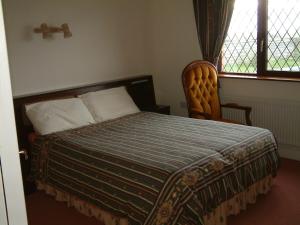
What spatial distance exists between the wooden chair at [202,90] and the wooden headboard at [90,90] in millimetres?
742

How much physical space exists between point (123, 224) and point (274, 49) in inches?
98.1

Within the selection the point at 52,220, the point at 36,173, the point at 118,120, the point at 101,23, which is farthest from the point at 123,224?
the point at 101,23

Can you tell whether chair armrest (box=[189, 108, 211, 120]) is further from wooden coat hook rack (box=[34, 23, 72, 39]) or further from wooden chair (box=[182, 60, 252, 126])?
wooden coat hook rack (box=[34, 23, 72, 39])

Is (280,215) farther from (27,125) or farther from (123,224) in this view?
(27,125)

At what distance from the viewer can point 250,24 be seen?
3.88 m

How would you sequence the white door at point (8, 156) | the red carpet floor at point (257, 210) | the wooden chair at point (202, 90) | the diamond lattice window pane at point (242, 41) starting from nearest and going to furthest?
the white door at point (8, 156), the red carpet floor at point (257, 210), the wooden chair at point (202, 90), the diamond lattice window pane at point (242, 41)

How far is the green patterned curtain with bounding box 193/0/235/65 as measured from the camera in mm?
3871

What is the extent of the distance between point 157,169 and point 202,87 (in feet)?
5.81

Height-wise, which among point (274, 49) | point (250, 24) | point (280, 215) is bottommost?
point (280, 215)

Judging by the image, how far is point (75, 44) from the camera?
380cm

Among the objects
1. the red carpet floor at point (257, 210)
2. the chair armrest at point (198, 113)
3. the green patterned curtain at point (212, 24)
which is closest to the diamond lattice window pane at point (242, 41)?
the green patterned curtain at point (212, 24)

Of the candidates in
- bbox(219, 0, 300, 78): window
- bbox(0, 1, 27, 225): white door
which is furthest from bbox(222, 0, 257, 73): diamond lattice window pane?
bbox(0, 1, 27, 225): white door

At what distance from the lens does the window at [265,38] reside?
3.61m

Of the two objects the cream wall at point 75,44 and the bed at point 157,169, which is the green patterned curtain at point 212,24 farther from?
the bed at point 157,169
